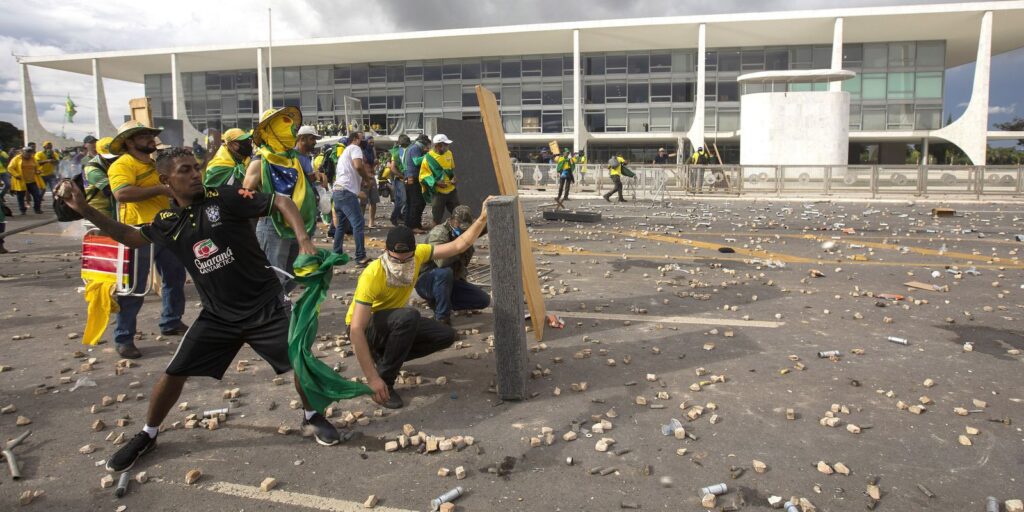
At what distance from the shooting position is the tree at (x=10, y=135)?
61.5 metres

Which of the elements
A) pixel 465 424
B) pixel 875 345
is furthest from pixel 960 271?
pixel 465 424

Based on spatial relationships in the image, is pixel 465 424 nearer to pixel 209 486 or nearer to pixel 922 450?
pixel 209 486

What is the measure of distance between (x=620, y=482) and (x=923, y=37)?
4989cm

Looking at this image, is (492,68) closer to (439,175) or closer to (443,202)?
(443,202)

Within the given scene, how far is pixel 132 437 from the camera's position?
3879 millimetres

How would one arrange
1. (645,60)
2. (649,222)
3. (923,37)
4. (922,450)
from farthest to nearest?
(645,60) → (923,37) → (649,222) → (922,450)

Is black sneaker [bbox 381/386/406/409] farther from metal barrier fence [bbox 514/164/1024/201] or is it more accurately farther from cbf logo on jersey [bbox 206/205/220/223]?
metal barrier fence [bbox 514/164/1024/201]

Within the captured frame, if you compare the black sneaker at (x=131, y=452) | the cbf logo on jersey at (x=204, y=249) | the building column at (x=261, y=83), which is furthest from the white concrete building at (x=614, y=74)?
the black sneaker at (x=131, y=452)

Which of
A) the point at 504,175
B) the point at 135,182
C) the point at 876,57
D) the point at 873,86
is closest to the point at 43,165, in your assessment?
the point at 135,182

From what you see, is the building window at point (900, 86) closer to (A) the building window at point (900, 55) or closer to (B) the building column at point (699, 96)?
(A) the building window at point (900, 55)

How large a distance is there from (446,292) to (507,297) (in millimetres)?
1624

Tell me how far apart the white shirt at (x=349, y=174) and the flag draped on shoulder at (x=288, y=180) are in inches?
119

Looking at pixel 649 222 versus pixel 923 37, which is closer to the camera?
pixel 649 222

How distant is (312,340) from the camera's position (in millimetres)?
3762
